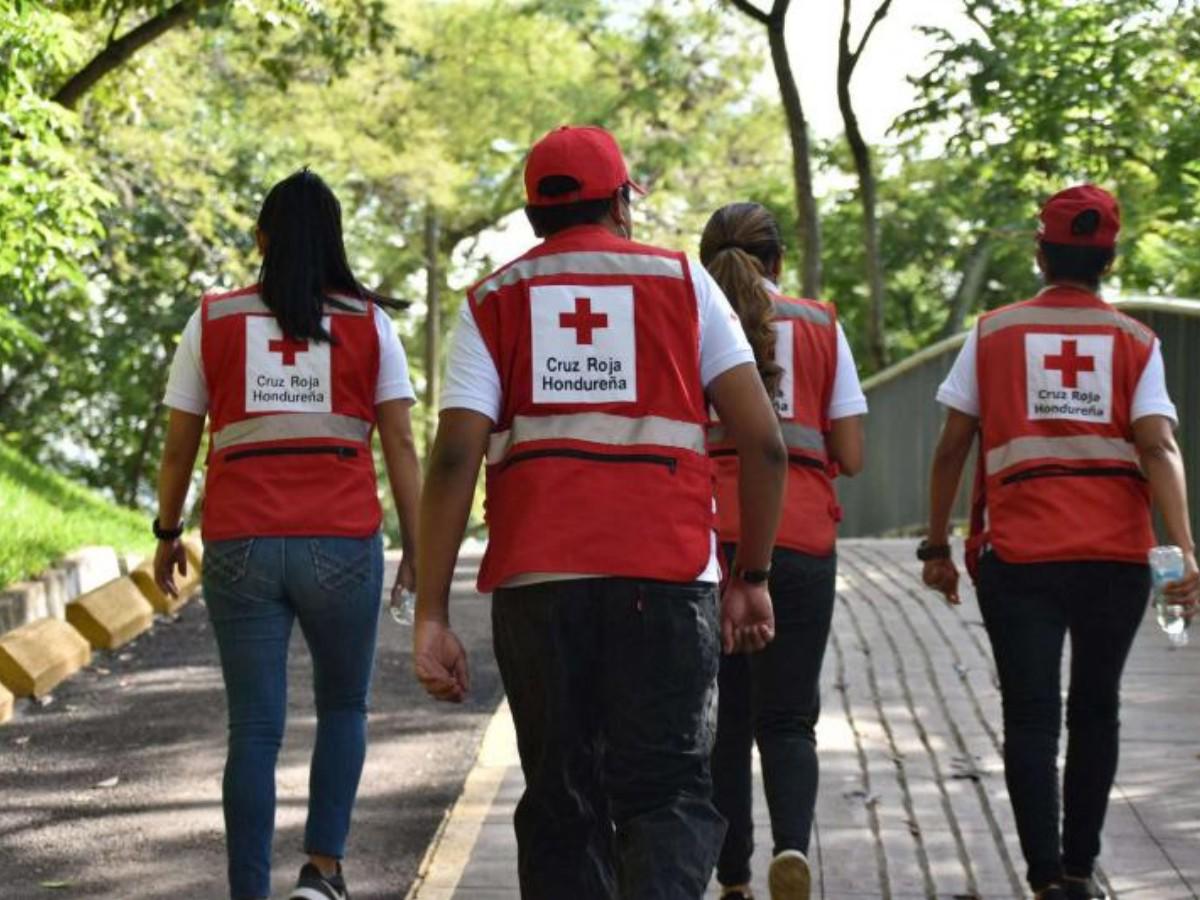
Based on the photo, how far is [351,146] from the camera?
32.3 metres

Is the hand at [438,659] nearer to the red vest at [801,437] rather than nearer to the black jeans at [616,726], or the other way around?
the black jeans at [616,726]

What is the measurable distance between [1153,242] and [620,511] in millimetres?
14085

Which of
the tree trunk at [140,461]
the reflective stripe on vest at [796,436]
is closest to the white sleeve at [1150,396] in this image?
the reflective stripe on vest at [796,436]

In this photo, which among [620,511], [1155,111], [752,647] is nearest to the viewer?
[620,511]

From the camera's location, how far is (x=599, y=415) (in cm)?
410

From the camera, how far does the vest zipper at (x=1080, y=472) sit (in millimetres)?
5395

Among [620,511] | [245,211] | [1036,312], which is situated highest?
[245,211]

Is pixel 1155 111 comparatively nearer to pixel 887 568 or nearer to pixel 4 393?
pixel 887 568

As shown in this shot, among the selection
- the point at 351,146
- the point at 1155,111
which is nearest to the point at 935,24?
the point at 1155,111

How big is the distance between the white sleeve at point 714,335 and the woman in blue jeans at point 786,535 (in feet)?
3.37

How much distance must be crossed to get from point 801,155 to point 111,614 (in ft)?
44.1

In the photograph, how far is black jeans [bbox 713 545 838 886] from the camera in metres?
5.40

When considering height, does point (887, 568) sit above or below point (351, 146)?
below

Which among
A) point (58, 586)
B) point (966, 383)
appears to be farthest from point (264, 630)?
point (58, 586)
